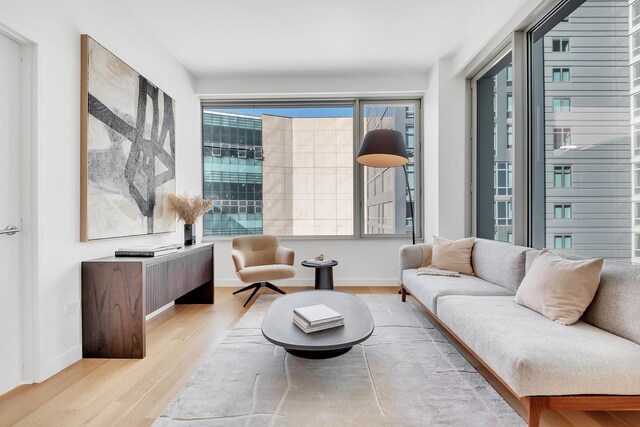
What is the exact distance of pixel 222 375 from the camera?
6.75ft

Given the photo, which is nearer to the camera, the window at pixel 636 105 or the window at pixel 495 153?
the window at pixel 636 105

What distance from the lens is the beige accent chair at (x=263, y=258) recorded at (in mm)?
3787

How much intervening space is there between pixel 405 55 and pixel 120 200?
3533 mm

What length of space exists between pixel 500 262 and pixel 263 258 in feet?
8.94

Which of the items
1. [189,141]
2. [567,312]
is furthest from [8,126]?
[567,312]

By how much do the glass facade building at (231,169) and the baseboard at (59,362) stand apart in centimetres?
259

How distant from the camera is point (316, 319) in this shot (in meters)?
2.02

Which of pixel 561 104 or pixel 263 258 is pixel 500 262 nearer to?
pixel 561 104

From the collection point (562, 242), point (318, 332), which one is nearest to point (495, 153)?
point (562, 242)

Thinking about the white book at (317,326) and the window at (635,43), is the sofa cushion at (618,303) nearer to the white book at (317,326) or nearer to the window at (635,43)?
the window at (635,43)

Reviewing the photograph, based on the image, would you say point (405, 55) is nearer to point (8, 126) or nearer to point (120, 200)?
point (120, 200)

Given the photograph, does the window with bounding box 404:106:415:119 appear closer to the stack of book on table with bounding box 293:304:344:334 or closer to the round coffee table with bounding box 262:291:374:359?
the round coffee table with bounding box 262:291:374:359

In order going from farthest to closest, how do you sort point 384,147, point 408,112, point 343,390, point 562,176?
point 408,112
point 384,147
point 562,176
point 343,390

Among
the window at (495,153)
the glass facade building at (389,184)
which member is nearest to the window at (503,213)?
the window at (495,153)
